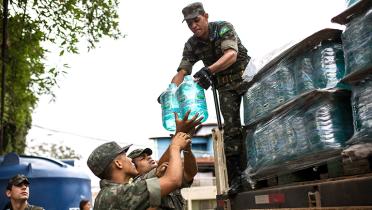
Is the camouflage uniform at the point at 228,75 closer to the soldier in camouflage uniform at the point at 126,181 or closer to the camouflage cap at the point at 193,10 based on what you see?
the camouflage cap at the point at 193,10

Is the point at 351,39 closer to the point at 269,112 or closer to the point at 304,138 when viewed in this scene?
the point at 304,138

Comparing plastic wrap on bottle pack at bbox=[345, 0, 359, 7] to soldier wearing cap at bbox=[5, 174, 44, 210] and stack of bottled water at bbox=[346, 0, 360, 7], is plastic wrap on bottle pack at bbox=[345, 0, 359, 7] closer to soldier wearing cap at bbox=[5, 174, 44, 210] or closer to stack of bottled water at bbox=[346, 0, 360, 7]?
stack of bottled water at bbox=[346, 0, 360, 7]

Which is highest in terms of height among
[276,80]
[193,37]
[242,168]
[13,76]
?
[13,76]

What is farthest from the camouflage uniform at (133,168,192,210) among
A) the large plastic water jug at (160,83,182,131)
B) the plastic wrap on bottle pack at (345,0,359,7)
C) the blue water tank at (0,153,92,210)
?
the blue water tank at (0,153,92,210)

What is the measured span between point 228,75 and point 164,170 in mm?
1578

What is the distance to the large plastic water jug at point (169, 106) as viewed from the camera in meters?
4.07

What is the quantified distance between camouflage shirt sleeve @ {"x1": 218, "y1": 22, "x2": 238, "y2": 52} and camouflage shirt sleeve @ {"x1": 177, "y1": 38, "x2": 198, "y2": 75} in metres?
0.47

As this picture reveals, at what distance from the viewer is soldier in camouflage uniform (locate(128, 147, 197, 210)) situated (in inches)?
141

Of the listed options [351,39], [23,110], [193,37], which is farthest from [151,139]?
[351,39]

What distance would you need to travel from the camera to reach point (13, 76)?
9.38 m

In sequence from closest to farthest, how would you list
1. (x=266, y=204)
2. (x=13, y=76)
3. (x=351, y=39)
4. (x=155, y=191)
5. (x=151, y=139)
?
(x=351, y=39) < (x=155, y=191) < (x=266, y=204) < (x=13, y=76) < (x=151, y=139)

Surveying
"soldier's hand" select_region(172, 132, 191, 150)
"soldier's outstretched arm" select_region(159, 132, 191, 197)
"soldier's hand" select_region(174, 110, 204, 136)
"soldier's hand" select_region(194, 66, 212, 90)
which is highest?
"soldier's hand" select_region(194, 66, 212, 90)

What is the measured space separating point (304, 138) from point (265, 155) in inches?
25.7

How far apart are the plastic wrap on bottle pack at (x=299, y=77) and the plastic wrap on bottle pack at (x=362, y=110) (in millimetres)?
344
